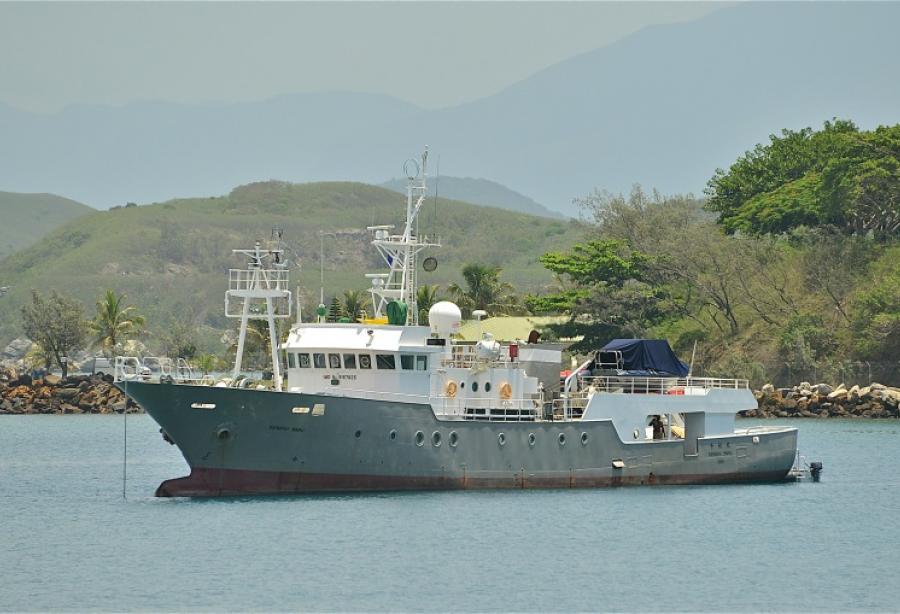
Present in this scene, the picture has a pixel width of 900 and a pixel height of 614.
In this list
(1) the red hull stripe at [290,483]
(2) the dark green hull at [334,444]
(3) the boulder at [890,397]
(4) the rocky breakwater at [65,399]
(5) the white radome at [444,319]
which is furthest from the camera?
(4) the rocky breakwater at [65,399]

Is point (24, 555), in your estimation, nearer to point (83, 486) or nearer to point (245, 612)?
point (245, 612)

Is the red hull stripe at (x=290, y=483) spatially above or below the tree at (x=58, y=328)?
below

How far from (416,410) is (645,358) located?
886 centimetres

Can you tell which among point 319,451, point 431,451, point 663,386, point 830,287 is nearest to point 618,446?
point 663,386

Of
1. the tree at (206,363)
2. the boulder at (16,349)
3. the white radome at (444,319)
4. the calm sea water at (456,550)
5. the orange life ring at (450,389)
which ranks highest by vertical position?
the boulder at (16,349)

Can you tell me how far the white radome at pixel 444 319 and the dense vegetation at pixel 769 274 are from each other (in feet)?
155

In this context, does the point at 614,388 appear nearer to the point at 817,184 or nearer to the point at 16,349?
the point at 817,184

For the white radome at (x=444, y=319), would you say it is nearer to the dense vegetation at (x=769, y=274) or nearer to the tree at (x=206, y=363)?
the dense vegetation at (x=769, y=274)

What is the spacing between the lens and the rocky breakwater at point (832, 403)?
86125mm

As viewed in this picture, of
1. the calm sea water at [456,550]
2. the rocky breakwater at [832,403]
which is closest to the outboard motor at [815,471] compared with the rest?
the calm sea water at [456,550]

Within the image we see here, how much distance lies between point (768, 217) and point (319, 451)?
7164 cm

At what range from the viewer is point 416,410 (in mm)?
41125

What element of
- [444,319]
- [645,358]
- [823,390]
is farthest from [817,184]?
[444,319]

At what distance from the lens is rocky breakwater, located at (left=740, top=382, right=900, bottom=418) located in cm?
8612
